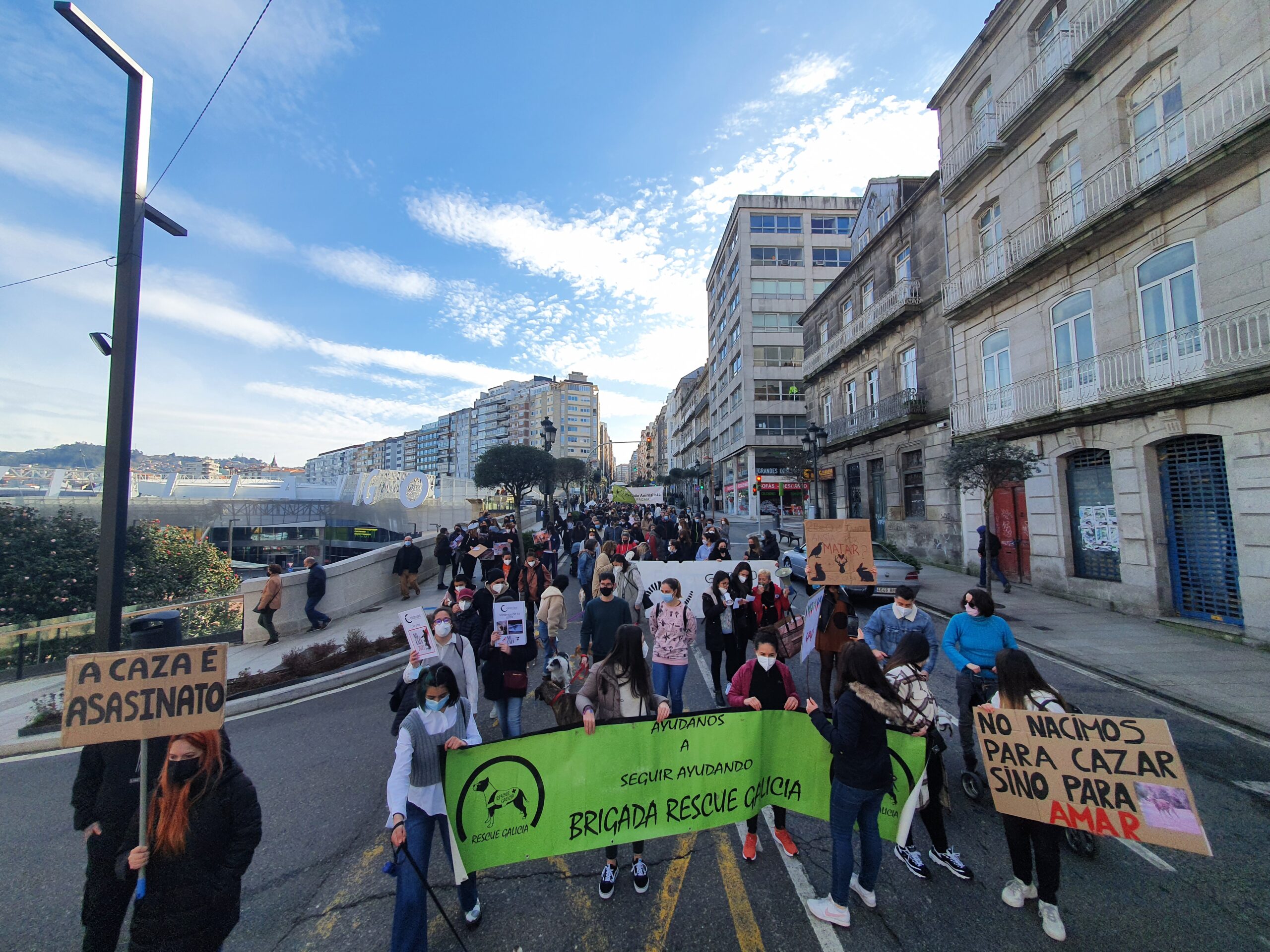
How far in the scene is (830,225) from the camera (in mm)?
45594

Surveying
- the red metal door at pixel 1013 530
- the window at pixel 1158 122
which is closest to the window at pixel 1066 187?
the window at pixel 1158 122

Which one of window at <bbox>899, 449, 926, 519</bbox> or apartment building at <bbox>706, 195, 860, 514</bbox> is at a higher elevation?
apartment building at <bbox>706, 195, 860, 514</bbox>

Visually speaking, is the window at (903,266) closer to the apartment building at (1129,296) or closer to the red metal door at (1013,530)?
the apartment building at (1129,296)

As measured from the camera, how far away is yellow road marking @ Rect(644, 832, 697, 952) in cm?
305

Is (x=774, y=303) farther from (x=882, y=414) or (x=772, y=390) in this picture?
(x=882, y=414)

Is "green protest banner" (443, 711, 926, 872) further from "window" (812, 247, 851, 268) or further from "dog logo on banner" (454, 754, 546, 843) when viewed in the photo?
"window" (812, 247, 851, 268)

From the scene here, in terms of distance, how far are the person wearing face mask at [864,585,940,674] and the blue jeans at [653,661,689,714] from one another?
1934mm

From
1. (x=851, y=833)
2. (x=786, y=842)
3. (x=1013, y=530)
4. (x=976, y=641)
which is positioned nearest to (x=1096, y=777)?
(x=851, y=833)

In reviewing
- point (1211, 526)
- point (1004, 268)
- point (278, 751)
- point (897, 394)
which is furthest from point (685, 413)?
point (278, 751)

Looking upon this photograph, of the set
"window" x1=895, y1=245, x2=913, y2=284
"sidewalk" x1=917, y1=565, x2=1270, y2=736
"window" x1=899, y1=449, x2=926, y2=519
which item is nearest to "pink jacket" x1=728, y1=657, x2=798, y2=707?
"sidewalk" x1=917, y1=565, x2=1270, y2=736

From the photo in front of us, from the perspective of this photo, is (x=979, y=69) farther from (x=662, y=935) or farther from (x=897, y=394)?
(x=662, y=935)

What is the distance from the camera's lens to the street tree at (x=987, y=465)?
1269 centimetres

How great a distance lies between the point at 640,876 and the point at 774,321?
149 feet

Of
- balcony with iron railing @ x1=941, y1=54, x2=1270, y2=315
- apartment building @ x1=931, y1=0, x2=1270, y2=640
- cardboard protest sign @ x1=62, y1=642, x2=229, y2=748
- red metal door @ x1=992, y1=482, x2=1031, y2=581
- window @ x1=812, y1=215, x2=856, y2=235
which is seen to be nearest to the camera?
cardboard protest sign @ x1=62, y1=642, x2=229, y2=748
